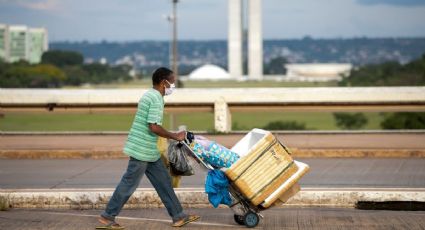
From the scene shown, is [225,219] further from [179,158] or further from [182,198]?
[179,158]

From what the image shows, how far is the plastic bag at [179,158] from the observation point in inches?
420

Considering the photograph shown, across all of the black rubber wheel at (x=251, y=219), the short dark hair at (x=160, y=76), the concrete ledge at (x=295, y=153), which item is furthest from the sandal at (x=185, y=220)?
the concrete ledge at (x=295, y=153)

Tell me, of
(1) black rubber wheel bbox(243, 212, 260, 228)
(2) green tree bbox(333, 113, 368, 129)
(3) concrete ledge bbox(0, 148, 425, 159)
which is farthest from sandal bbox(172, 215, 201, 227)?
(2) green tree bbox(333, 113, 368, 129)

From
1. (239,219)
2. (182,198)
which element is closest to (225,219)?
(239,219)

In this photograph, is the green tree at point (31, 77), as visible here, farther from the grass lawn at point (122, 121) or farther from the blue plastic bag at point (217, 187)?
the blue plastic bag at point (217, 187)

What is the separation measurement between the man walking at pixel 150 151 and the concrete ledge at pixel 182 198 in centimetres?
136

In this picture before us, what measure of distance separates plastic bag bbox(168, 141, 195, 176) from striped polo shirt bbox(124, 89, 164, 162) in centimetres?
15

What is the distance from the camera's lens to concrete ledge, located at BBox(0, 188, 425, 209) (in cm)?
1226

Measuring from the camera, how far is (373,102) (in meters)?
21.8

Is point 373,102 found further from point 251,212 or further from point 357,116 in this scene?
point 357,116

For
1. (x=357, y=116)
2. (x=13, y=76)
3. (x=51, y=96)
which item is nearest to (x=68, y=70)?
(x=13, y=76)

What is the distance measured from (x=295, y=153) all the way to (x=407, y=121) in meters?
51.2

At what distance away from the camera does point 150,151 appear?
420 inches

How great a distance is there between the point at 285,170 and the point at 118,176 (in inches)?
211
